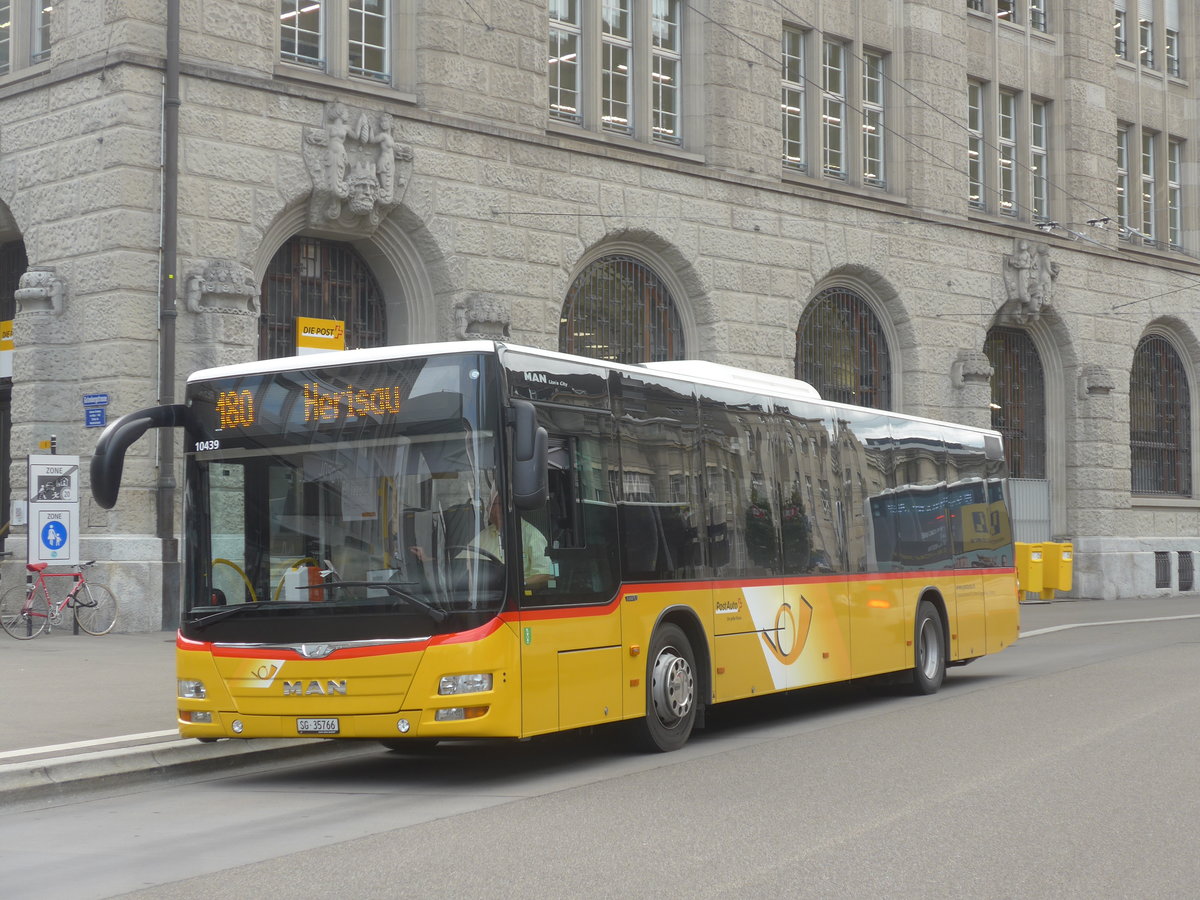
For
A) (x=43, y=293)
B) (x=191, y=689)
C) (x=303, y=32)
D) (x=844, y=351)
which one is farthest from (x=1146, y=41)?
(x=191, y=689)

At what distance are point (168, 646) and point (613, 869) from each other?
36.9 feet

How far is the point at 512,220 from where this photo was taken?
2277 cm

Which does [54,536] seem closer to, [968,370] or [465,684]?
[465,684]

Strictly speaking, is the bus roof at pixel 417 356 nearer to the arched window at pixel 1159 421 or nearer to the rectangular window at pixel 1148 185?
the arched window at pixel 1159 421

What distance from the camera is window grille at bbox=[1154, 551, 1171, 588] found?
34.8m

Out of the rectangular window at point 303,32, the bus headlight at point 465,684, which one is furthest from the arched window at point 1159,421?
the bus headlight at point 465,684

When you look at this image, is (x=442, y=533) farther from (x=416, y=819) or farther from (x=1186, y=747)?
(x=1186, y=747)

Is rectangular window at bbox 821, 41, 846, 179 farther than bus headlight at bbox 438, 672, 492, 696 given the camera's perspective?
Yes

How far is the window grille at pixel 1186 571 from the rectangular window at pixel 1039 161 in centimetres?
822

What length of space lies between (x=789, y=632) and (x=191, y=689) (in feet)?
16.1

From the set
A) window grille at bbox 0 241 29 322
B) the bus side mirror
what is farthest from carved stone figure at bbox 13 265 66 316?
the bus side mirror

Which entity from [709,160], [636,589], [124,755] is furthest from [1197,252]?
[124,755]

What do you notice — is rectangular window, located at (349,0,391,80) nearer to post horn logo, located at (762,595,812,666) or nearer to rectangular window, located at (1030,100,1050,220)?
post horn logo, located at (762,595,812,666)

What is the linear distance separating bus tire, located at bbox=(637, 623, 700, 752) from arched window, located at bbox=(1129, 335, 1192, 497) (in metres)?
25.7
